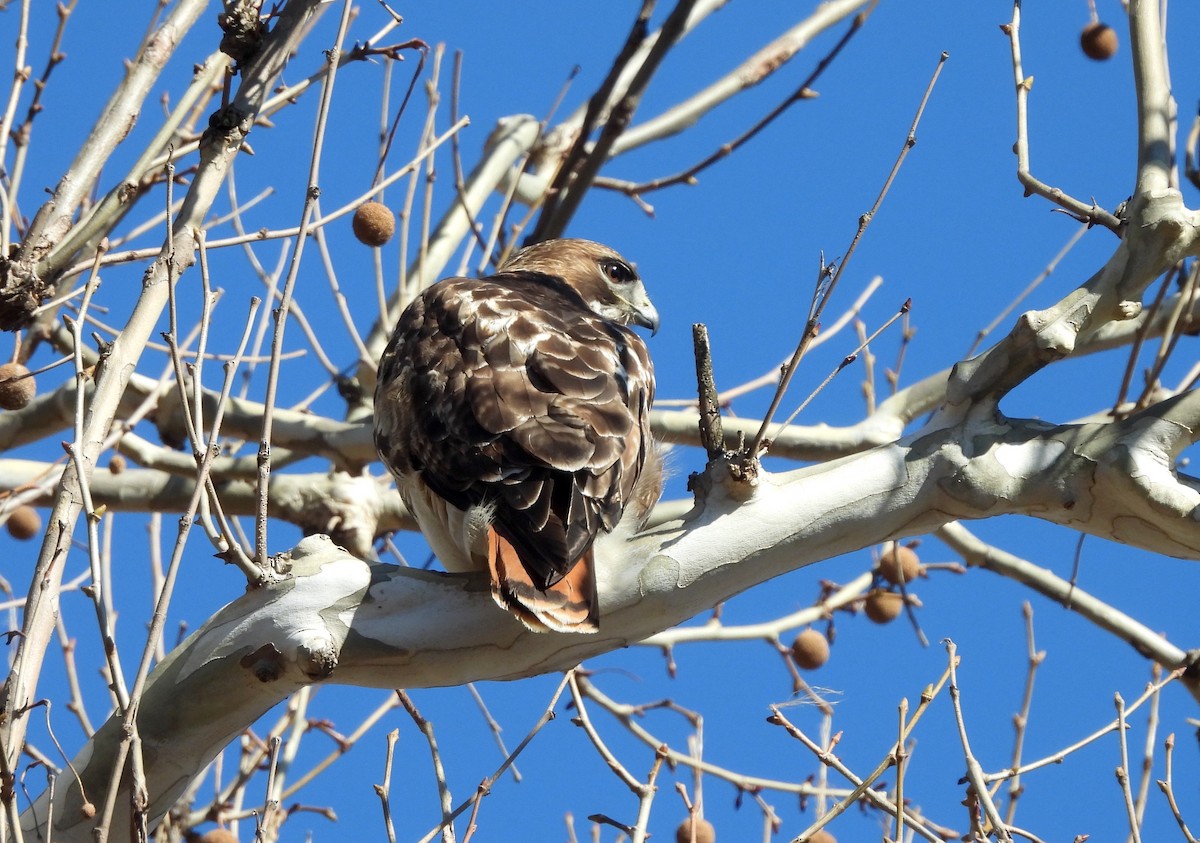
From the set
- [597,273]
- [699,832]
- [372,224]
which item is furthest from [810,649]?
[372,224]

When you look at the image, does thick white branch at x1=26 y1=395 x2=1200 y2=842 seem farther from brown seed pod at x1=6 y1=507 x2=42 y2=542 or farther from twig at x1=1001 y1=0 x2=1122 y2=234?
brown seed pod at x1=6 y1=507 x2=42 y2=542

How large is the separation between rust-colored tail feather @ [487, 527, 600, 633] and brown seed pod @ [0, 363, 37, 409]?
1884mm

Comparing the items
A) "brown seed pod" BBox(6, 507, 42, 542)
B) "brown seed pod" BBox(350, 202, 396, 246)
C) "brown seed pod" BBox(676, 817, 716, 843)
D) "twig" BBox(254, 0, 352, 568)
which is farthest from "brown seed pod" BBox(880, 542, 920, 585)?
"brown seed pod" BBox(6, 507, 42, 542)

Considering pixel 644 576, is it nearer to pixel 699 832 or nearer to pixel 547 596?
pixel 547 596

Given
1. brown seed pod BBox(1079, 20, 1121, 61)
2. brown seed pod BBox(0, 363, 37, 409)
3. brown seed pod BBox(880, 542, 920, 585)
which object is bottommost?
brown seed pod BBox(880, 542, 920, 585)

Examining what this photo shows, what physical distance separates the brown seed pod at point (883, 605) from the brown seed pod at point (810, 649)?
0.20 metres

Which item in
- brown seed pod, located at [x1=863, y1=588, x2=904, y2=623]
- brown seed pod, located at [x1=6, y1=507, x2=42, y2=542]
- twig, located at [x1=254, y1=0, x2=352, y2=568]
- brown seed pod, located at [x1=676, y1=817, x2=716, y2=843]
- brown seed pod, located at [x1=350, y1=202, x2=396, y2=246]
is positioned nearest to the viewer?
twig, located at [x1=254, y1=0, x2=352, y2=568]

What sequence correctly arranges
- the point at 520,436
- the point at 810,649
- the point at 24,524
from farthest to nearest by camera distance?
the point at 24,524, the point at 810,649, the point at 520,436

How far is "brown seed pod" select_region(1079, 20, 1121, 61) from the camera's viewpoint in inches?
213

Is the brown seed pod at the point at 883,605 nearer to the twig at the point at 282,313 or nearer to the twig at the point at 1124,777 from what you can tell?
the twig at the point at 1124,777

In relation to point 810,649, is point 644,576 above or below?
below

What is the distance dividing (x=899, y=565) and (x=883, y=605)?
0.26 m

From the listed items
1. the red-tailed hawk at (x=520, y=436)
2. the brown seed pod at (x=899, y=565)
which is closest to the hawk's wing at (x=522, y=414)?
the red-tailed hawk at (x=520, y=436)

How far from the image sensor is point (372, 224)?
4.59m
